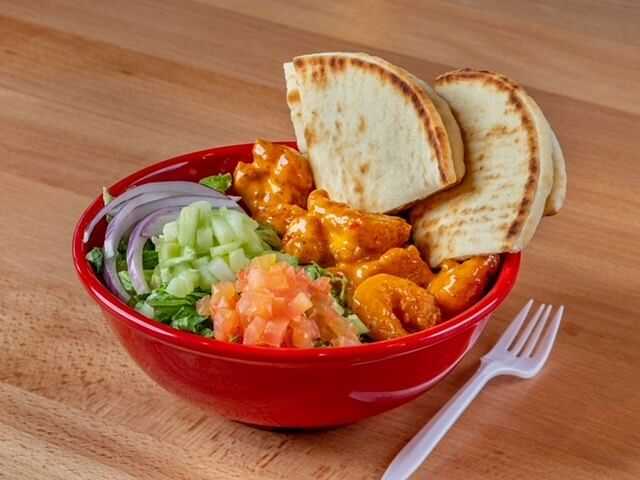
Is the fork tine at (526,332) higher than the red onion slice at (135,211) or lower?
lower

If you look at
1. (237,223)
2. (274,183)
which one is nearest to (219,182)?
(274,183)

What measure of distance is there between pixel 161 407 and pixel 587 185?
85 cm

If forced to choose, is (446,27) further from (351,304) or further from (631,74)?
(351,304)

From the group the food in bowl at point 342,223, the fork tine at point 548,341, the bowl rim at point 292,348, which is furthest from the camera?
the fork tine at point 548,341

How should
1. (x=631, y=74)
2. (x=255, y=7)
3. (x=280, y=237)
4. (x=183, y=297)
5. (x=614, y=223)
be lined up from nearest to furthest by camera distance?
(x=183, y=297), (x=280, y=237), (x=614, y=223), (x=631, y=74), (x=255, y=7)

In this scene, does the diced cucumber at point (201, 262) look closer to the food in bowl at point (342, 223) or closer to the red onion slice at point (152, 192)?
the food in bowl at point (342, 223)

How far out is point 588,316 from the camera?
164cm

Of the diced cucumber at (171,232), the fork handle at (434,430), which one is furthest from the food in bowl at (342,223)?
the fork handle at (434,430)

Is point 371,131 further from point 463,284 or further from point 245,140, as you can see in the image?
point 245,140

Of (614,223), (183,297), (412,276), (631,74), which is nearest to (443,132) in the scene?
(412,276)

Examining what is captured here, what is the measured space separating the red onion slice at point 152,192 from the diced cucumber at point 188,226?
10 centimetres

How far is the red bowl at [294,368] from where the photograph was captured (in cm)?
124

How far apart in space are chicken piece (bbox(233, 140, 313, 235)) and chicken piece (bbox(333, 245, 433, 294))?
0.49 feet

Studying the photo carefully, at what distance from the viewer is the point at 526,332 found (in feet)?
5.21
